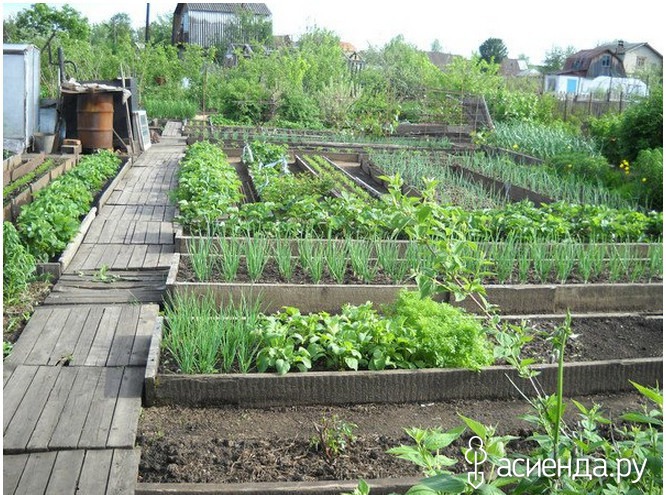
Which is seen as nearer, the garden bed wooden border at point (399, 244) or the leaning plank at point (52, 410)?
the leaning plank at point (52, 410)

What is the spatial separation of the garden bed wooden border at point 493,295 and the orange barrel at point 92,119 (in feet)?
27.4

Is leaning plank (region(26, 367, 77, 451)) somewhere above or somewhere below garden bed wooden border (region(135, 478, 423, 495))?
below

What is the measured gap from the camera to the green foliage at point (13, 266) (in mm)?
5258

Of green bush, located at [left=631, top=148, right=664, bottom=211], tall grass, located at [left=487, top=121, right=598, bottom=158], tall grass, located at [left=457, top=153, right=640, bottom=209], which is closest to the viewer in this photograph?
tall grass, located at [left=457, top=153, right=640, bottom=209]

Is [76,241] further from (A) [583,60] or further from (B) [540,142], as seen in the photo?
(A) [583,60]

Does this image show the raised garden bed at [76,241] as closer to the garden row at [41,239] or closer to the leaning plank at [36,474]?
the garden row at [41,239]

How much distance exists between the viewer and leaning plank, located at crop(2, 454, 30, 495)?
3.01m

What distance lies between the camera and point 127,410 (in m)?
3.71

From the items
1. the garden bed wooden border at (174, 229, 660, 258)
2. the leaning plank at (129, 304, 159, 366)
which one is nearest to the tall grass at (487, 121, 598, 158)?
the garden bed wooden border at (174, 229, 660, 258)

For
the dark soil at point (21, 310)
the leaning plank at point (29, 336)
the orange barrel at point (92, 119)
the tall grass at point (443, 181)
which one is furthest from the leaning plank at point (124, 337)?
the orange barrel at point (92, 119)

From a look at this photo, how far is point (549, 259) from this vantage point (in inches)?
225

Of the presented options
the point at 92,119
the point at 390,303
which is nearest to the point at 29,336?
the point at 390,303

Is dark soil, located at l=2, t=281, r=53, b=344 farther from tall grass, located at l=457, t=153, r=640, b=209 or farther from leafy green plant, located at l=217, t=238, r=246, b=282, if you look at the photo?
tall grass, located at l=457, t=153, r=640, b=209

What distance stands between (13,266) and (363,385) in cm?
279
